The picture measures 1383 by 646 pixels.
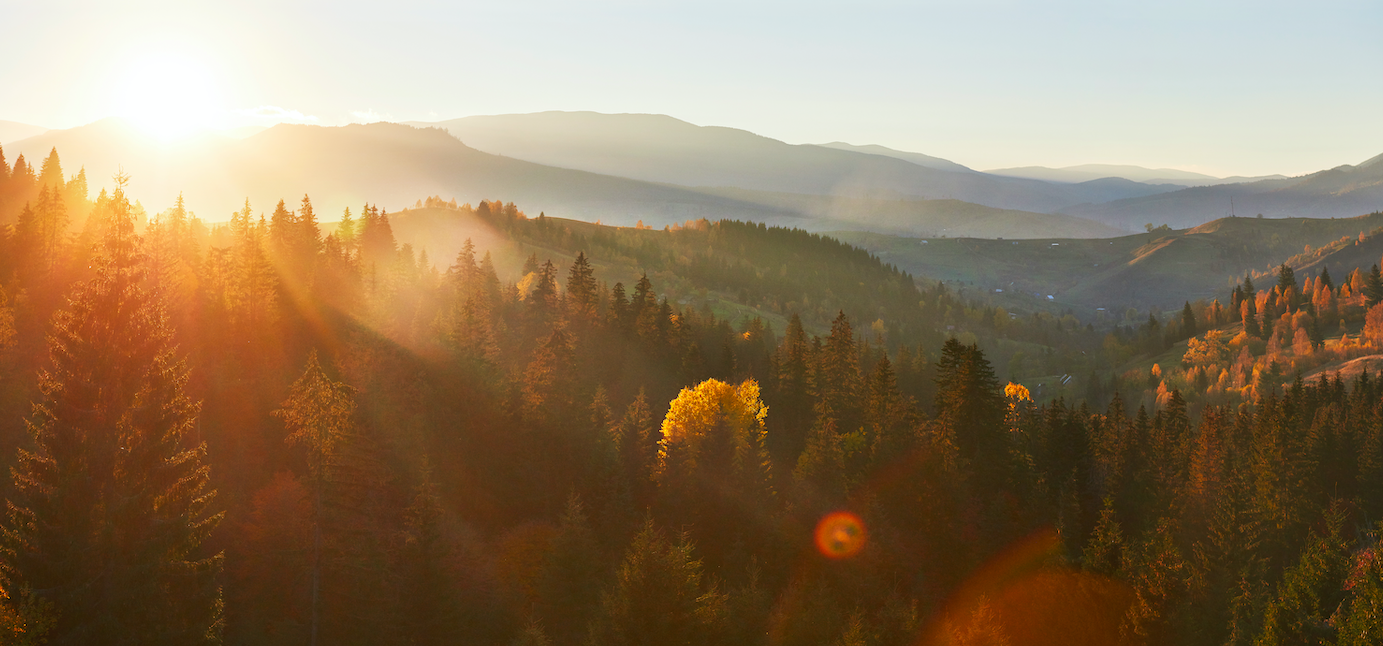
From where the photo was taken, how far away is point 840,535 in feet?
Result: 251

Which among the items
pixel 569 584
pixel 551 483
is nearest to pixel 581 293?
pixel 551 483

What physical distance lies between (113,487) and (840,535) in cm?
5527

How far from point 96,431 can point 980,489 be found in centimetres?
6806

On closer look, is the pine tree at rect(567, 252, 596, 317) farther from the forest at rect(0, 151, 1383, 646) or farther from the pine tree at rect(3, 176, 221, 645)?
the pine tree at rect(3, 176, 221, 645)

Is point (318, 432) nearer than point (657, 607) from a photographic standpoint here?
No

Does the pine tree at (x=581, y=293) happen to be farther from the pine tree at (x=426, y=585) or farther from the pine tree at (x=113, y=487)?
the pine tree at (x=113, y=487)

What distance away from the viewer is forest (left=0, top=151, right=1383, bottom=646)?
37656 mm

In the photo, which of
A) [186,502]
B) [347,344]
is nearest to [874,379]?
[347,344]

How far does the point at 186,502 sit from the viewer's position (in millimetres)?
38719

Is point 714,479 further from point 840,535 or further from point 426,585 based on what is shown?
point 426,585

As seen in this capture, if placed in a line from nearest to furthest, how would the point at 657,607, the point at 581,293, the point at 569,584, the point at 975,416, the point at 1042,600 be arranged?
the point at 657,607 < the point at 569,584 < the point at 1042,600 < the point at 975,416 < the point at 581,293

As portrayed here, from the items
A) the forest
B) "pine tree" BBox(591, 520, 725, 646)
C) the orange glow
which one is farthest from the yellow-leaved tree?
"pine tree" BBox(591, 520, 725, 646)

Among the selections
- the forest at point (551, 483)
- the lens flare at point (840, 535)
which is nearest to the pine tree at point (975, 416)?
the forest at point (551, 483)

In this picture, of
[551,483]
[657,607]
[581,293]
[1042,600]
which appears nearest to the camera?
[657,607]
